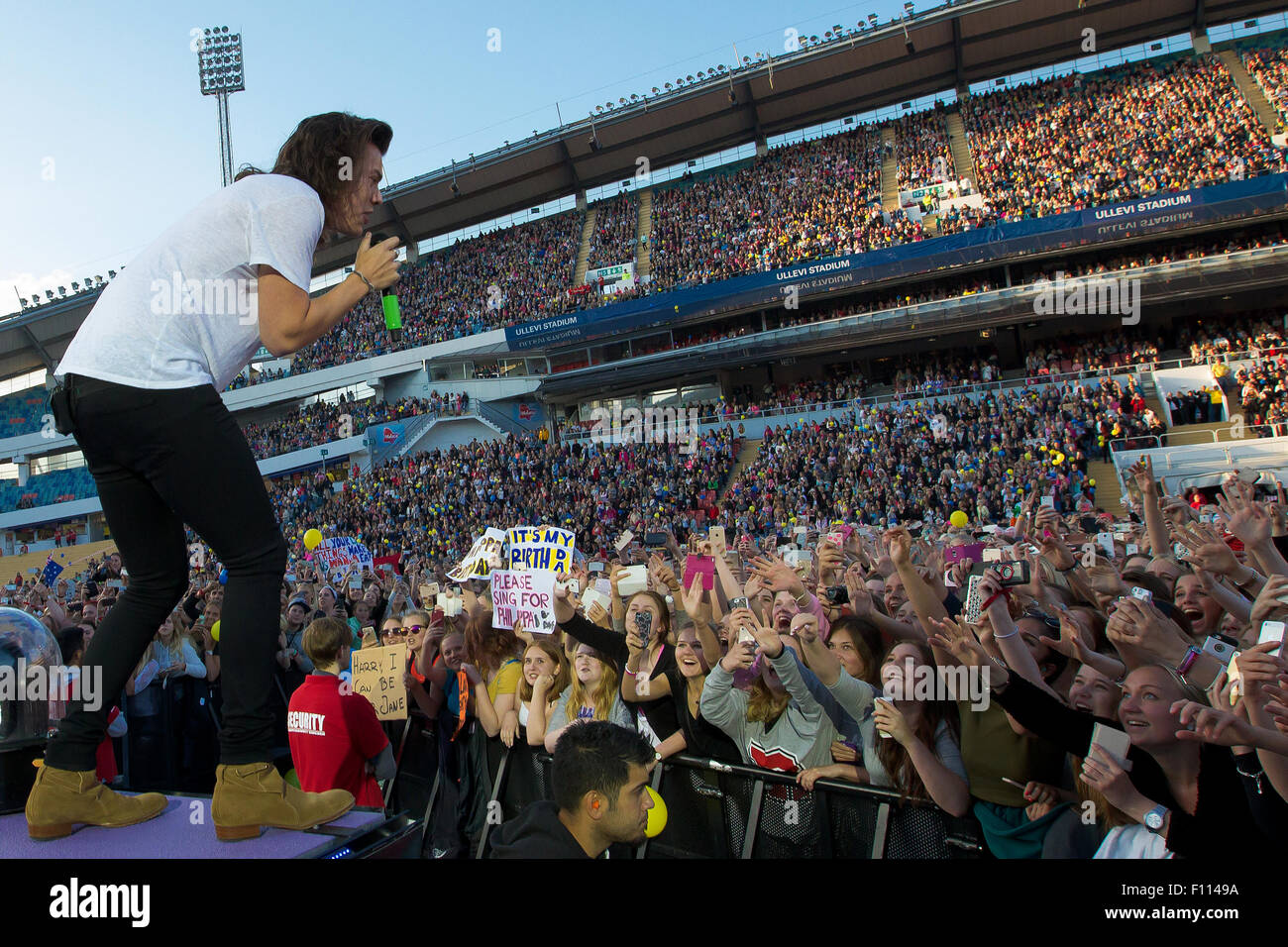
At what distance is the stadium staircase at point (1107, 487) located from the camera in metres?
19.5

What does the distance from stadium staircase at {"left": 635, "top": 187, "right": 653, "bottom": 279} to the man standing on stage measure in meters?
36.5

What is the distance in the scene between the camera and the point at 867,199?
34656 millimetres

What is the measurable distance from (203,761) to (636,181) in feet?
136

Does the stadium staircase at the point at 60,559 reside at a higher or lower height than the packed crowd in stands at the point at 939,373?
lower

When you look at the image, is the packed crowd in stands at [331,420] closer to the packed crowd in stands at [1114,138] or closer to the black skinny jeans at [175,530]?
the packed crowd in stands at [1114,138]

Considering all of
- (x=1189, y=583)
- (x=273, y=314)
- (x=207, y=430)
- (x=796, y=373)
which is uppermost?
(x=796, y=373)

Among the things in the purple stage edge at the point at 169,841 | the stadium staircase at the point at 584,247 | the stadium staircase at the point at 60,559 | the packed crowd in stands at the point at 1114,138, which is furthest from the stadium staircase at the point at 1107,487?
the stadium staircase at the point at 60,559

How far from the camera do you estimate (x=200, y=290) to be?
7.27ft

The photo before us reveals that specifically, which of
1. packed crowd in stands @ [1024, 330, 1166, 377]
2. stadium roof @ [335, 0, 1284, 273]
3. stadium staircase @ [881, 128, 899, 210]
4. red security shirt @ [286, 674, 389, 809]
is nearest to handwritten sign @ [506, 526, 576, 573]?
red security shirt @ [286, 674, 389, 809]

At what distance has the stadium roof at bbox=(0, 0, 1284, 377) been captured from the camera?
34469 mm

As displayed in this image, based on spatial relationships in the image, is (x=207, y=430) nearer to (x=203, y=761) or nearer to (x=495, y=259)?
(x=203, y=761)

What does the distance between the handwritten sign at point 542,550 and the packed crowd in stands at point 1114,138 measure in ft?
93.5
